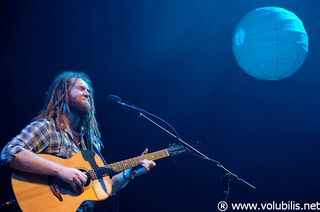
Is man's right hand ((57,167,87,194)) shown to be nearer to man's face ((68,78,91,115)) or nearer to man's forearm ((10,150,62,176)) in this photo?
man's forearm ((10,150,62,176))

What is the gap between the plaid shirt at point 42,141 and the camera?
2.75 meters

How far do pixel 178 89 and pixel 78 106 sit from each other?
2554mm

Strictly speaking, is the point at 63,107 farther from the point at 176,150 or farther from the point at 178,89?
the point at 178,89

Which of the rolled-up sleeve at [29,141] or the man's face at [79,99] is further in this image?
the man's face at [79,99]

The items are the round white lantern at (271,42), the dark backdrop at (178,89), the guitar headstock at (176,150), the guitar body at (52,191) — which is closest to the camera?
the guitar body at (52,191)

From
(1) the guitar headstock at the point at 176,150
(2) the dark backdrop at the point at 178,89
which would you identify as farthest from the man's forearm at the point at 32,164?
(2) the dark backdrop at the point at 178,89

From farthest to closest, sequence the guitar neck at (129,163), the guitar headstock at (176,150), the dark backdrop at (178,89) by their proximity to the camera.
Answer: the dark backdrop at (178,89) < the guitar headstock at (176,150) < the guitar neck at (129,163)

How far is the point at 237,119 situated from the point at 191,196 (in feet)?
4.51

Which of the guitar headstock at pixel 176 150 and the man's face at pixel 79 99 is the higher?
the man's face at pixel 79 99

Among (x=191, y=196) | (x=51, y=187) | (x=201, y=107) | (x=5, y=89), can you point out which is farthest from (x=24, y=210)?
(x=201, y=107)

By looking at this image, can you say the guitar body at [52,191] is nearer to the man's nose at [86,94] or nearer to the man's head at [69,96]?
the man's head at [69,96]

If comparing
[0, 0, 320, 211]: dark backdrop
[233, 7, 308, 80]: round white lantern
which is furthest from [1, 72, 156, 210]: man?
[233, 7, 308, 80]: round white lantern

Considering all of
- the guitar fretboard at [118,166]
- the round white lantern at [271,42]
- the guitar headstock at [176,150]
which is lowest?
the guitar fretboard at [118,166]

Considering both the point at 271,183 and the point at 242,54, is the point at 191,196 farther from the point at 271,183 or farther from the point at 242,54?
the point at 242,54
